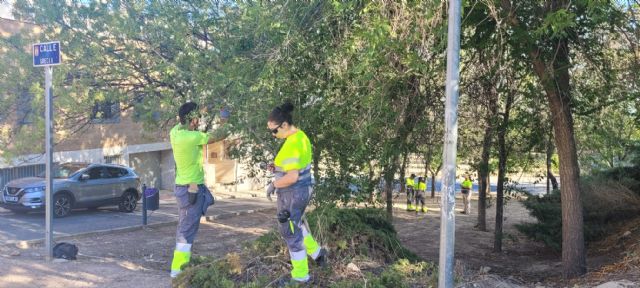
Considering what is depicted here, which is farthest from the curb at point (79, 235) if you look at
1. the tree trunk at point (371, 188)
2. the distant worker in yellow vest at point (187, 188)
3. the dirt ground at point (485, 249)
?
the dirt ground at point (485, 249)

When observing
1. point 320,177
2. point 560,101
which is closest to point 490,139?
point 560,101

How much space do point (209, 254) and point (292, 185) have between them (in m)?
6.10

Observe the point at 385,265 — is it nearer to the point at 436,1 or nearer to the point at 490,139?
the point at 436,1

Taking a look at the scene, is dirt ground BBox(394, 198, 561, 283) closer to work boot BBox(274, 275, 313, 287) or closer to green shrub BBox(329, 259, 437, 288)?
green shrub BBox(329, 259, 437, 288)

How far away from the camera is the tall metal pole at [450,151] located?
4.27 metres

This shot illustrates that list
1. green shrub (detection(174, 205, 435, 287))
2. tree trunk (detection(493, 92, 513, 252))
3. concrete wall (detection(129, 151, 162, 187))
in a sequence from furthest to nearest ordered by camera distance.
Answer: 1. concrete wall (detection(129, 151, 162, 187))
2. tree trunk (detection(493, 92, 513, 252))
3. green shrub (detection(174, 205, 435, 287))

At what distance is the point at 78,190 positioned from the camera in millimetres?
15891

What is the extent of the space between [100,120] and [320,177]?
7.69 metres

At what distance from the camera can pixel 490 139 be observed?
12.7 metres


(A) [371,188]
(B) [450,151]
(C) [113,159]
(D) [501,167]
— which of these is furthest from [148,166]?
(B) [450,151]

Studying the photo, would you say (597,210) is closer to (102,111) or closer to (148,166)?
(102,111)

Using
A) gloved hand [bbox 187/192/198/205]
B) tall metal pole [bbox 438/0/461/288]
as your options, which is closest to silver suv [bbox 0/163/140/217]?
gloved hand [bbox 187/192/198/205]

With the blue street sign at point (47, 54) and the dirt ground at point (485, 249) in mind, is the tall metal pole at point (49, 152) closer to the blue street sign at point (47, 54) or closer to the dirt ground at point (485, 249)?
the blue street sign at point (47, 54)

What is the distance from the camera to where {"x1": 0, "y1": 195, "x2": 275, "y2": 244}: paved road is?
12259mm
